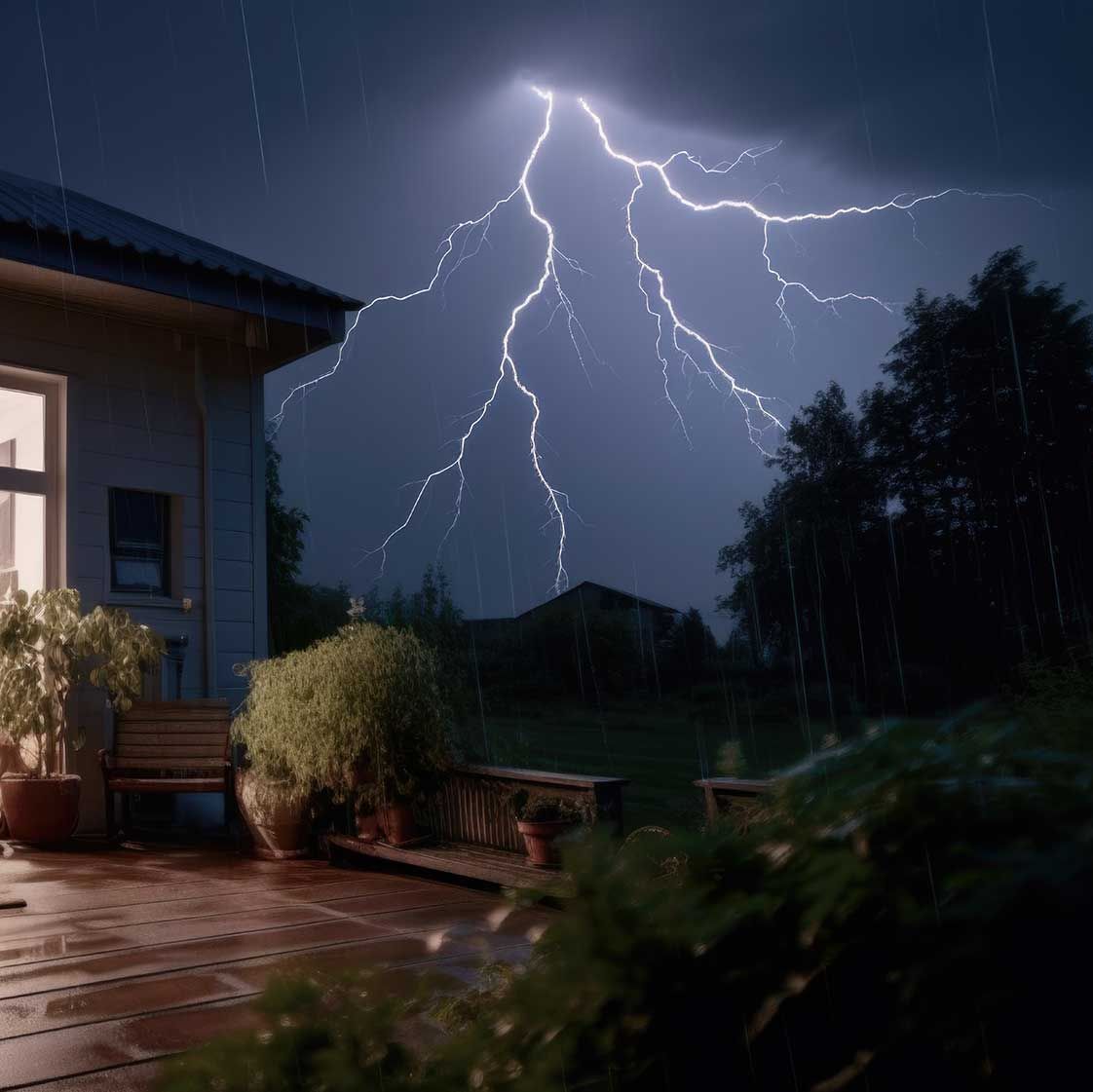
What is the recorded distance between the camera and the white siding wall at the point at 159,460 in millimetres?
5891

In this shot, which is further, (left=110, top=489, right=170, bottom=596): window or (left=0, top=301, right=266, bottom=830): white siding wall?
(left=110, top=489, right=170, bottom=596): window

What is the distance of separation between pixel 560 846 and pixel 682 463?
71.9 feet

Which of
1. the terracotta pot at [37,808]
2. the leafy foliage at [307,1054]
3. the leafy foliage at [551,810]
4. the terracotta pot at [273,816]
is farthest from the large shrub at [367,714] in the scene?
the leafy foliage at [307,1054]

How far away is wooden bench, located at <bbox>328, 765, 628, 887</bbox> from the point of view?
13.2 ft

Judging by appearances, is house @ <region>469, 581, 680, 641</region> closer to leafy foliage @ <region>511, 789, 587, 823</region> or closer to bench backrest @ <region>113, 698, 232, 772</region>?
bench backrest @ <region>113, 698, 232, 772</region>

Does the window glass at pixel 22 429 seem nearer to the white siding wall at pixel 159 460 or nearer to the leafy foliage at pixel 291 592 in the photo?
the white siding wall at pixel 159 460

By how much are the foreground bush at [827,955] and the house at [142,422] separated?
541 centimetres

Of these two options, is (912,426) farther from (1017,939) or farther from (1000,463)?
(1017,939)

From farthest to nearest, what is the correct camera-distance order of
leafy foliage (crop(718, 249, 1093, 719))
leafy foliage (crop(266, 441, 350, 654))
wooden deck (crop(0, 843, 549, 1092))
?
leafy foliage (crop(266, 441, 350, 654)) → leafy foliage (crop(718, 249, 1093, 719)) → wooden deck (crop(0, 843, 549, 1092))

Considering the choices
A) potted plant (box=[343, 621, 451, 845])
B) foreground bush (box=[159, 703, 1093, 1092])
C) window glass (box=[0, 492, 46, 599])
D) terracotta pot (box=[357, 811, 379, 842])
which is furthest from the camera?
window glass (box=[0, 492, 46, 599])

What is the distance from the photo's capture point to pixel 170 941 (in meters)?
3.39

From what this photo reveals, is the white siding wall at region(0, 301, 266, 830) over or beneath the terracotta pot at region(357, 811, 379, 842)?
over

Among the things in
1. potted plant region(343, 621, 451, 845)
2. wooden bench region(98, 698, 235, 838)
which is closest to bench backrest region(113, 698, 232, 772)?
wooden bench region(98, 698, 235, 838)

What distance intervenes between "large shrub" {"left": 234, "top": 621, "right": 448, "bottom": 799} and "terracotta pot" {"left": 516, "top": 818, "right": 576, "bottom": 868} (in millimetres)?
714
